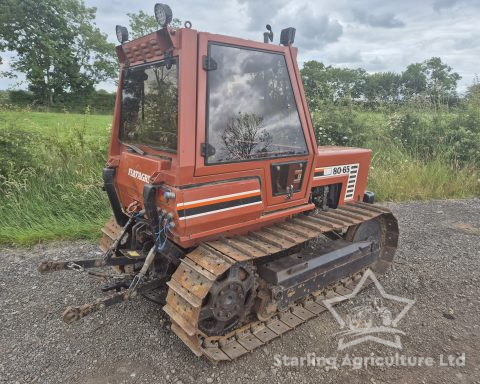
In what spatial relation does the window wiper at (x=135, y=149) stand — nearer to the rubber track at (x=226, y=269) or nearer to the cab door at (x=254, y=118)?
the cab door at (x=254, y=118)

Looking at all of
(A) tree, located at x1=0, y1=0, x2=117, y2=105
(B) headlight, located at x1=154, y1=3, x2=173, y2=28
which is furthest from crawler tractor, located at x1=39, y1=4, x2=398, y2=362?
(A) tree, located at x1=0, y1=0, x2=117, y2=105

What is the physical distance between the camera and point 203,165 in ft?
8.95

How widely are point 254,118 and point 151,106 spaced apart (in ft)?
2.92

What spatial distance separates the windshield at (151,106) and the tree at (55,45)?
3504cm

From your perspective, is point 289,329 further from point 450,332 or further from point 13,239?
point 13,239

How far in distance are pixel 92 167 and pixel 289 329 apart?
4805mm

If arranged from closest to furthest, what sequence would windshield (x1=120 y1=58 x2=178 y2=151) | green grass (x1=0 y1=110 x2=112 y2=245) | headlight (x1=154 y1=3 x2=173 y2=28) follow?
headlight (x1=154 y1=3 x2=173 y2=28)
windshield (x1=120 y1=58 x2=178 y2=151)
green grass (x1=0 y1=110 x2=112 y2=245)

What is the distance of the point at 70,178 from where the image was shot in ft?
20.9

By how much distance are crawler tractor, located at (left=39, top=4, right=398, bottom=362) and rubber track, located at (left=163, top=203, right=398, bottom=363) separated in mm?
11

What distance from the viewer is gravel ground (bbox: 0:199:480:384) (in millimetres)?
2889

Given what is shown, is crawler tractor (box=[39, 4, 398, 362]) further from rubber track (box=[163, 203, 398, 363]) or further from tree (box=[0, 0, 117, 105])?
tree (box=[0, 0, 117, 105])

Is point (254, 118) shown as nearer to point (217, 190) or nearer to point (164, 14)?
point (217, 190)

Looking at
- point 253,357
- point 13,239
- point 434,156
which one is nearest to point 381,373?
point 253,357

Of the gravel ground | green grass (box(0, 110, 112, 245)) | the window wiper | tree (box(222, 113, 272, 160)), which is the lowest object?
the gravel ground
